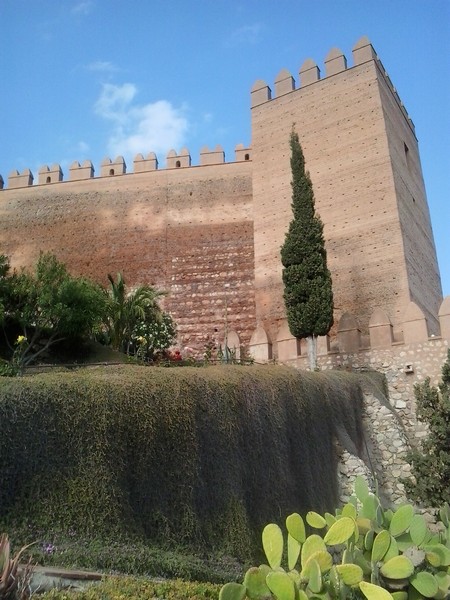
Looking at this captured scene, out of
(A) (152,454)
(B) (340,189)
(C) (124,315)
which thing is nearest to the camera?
(A) (152,454)

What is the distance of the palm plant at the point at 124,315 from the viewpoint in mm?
15461

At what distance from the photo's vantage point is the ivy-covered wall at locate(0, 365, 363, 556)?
536 cm

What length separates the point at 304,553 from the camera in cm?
395

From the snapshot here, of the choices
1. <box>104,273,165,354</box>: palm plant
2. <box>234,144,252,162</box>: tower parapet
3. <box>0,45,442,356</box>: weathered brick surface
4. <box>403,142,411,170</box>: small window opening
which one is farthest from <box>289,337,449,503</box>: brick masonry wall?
<box>234,144,252,162</box>: tower parapet

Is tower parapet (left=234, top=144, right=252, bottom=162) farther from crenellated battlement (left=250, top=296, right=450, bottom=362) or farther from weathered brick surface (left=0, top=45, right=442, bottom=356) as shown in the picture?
crenellated battlement (left=250, top=296, right=450, bottom=362)

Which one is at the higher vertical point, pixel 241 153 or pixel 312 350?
pixel 241 153

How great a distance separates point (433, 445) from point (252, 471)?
4.79 meters

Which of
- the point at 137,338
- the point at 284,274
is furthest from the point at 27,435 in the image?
the point at 137,338

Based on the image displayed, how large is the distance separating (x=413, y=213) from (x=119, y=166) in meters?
11.7

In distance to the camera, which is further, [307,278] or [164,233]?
[164,233]

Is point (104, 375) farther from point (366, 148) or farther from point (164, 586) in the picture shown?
point (366, 148)

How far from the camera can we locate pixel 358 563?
3.99 meters

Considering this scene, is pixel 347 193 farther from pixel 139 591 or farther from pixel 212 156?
pixel 139 591

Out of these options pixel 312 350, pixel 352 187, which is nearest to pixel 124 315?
pixel 312 350
